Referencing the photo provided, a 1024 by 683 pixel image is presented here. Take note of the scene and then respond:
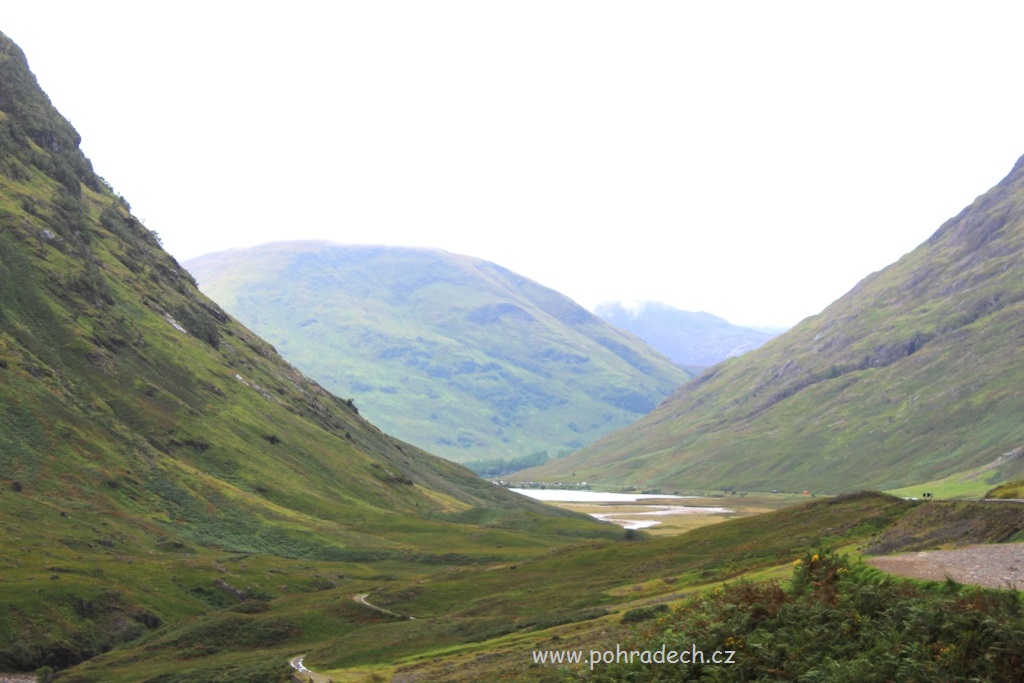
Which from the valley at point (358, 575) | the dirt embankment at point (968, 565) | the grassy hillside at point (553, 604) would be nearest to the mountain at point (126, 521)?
the valley at point (358, 575)

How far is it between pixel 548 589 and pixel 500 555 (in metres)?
61.9

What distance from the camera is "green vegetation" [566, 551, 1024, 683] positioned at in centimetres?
3192

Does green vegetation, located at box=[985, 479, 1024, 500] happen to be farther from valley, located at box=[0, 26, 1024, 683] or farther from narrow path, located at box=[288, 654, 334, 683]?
narrow path, located at box=[288, 654, 334, 683]

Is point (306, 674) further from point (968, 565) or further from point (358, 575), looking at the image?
point (358, 575)

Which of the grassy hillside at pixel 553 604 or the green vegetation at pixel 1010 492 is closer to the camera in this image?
the grassy hillside at pixel 553 604

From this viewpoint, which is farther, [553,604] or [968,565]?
[553,604]

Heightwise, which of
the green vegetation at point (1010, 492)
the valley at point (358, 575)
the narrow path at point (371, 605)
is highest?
the green vegetation at point (1010, 492)

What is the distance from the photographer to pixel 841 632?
3750cm

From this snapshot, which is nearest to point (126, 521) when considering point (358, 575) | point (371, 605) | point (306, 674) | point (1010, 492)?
point (358, 575)

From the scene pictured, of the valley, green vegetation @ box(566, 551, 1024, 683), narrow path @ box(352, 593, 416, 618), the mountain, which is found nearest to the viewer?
green vegetation @ box(566, 551, 1024, 683)

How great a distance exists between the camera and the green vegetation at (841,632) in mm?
31922

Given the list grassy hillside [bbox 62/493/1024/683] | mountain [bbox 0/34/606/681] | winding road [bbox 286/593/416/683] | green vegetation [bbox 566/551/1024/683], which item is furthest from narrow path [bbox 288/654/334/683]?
green vegetation [bbox 566/551/1024/683]

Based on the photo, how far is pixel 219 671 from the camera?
81.8 meters

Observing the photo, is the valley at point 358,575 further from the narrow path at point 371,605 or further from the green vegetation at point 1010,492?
the narrow path at point 371,605
